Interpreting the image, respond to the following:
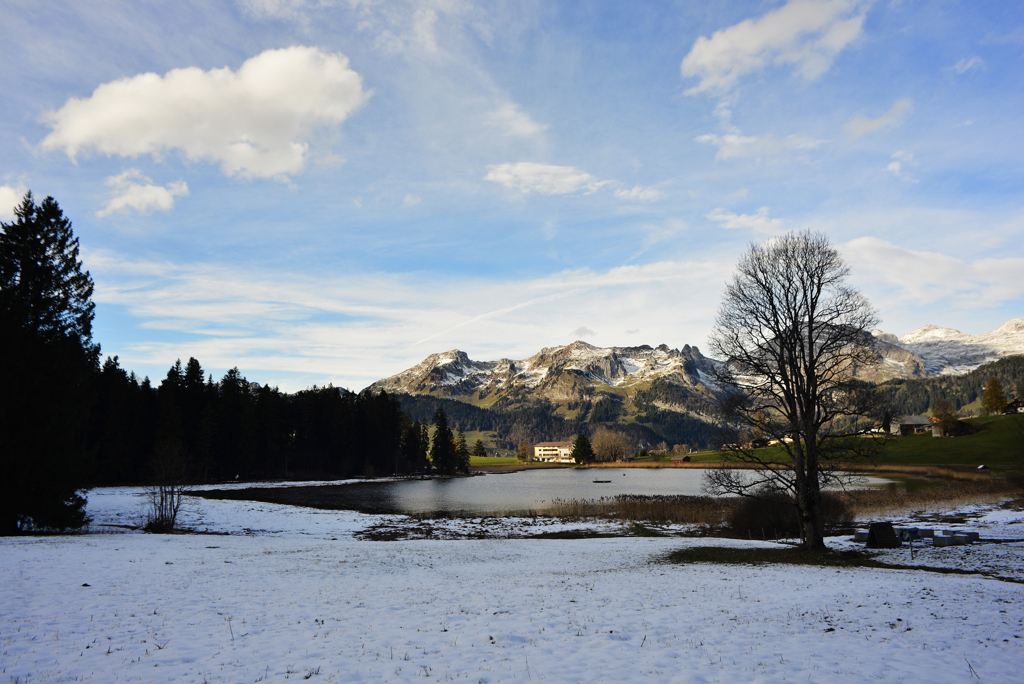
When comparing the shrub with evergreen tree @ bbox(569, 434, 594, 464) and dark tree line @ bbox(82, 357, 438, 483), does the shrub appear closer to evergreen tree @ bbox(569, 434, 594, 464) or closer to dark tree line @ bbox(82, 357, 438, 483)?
dark tree line @ bbox(82, 357, 438, 483)

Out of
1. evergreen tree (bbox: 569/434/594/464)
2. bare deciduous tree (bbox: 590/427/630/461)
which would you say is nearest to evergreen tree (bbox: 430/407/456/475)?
evergreen tree (bbox: 569/434/594/464)

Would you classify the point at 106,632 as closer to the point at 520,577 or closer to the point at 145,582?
the point at 145,582

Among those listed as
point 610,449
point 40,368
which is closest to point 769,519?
point 40,368

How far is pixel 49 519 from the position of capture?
26.1 m

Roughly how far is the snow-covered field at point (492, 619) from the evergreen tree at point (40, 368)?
608 centimetres

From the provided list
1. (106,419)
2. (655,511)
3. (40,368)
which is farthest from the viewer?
(106,419)

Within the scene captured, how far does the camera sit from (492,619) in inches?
470

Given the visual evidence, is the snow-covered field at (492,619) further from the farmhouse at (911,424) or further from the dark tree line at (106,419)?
the farmhouse at (911,424)

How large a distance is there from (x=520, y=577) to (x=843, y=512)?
3203 cm

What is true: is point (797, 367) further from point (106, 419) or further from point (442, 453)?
point (442, 453)

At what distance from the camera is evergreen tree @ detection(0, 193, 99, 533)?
25484mm

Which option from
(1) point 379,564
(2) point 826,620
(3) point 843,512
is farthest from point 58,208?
(3) point 843,512

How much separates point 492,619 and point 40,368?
1156 inches

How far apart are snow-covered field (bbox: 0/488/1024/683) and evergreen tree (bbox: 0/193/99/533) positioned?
6.08 metres
